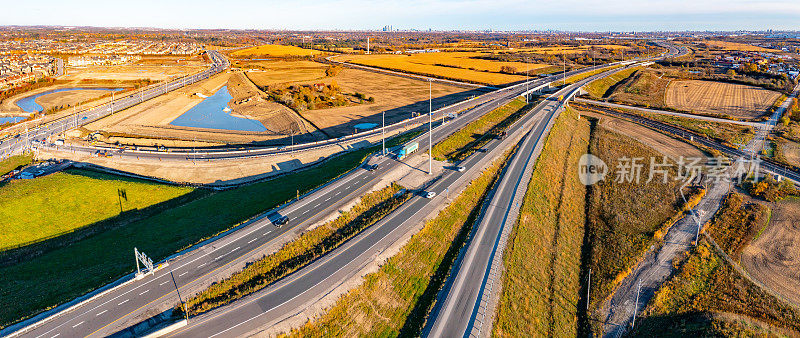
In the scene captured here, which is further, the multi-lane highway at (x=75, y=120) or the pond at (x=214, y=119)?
the pond at (x=214, y=119)

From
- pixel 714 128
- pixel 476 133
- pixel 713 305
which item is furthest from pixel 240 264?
pixel 714 128

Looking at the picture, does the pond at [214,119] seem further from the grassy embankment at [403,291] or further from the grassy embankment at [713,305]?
the grassy embankment at [713,305]

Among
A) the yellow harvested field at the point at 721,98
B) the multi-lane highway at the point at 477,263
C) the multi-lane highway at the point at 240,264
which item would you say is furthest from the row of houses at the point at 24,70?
the yellow harvested field at the point at 721,98

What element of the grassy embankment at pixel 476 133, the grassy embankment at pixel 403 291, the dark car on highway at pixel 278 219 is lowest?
the grassy embankment at pixel 403 291

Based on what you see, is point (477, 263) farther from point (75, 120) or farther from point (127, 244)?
point (75, 120)

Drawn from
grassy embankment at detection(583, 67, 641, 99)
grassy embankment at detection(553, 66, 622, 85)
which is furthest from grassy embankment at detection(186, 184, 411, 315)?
grassy embankment at detection(553, 66, 622, 85)

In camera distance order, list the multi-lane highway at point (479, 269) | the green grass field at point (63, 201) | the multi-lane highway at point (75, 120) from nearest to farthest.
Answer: the multi-lane highway at point (479, 269), the green grass field at point (63, 201), the multi-lane highway at point (75, 120)

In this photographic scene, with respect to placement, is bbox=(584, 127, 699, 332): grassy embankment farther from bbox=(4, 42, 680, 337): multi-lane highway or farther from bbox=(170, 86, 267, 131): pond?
bbox=(170, 86, 267, 131): pond
